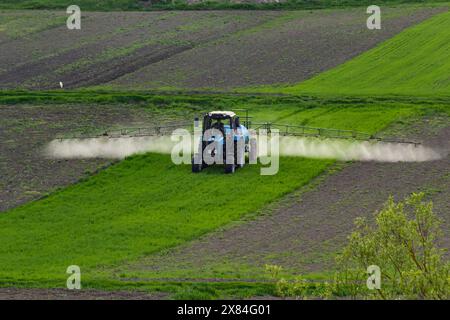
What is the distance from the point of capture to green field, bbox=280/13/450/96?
7725 centimetres

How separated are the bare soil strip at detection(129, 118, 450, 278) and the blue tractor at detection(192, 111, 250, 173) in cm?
447

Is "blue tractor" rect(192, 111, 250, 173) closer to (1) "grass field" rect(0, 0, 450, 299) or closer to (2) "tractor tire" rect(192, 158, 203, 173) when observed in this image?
(2) "tractor tire" rect(192, 158, 203, 173)

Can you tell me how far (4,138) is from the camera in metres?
65.8

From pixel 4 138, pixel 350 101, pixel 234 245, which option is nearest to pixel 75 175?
pixel 4 138

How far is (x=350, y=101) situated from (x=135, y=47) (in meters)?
24.4

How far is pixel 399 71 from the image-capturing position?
8281cm

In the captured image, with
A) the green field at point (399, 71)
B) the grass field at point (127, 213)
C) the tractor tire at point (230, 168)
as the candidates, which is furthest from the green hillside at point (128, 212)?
the green field at point (399, 71)

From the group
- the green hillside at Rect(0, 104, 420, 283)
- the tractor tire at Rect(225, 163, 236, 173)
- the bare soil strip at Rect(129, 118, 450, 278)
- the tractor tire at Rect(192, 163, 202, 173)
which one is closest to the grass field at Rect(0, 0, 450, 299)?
the green hillside at Rect(0, 104, 420, 283)

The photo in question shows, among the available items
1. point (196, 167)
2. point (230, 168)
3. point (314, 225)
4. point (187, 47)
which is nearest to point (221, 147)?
point (230, 168)

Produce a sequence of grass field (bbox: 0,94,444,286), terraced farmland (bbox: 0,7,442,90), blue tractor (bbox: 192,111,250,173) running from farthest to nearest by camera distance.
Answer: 1. terraced farmland (bbox: 0,7,442,90)
2. blue tractor (bbox: 192,111,250,173)
3. grass field (bbox: 0,94,444,286)

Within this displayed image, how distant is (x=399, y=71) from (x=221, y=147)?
2850 cm

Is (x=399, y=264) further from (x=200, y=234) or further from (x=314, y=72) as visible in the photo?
(x=314, y=72)

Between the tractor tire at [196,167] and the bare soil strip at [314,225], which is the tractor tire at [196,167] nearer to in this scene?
the tractor tire at [196,167]

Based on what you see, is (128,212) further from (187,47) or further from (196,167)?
(187,47)
